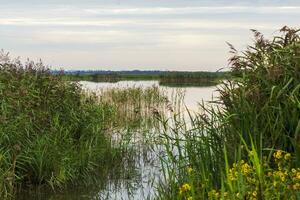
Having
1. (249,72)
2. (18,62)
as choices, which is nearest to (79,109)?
(18,62)

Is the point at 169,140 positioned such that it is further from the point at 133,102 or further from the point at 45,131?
the point at 133,102

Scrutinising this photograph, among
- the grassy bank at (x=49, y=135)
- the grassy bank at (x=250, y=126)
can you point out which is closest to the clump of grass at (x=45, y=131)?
the grassy bank at (x=49, y=135)

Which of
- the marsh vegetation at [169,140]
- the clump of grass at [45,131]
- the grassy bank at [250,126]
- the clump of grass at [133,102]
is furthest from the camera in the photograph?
the clump of grass at [133,102]

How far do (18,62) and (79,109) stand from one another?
1.98 m

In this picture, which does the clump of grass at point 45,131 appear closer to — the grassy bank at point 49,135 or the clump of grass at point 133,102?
the grassy bank at point 49,135

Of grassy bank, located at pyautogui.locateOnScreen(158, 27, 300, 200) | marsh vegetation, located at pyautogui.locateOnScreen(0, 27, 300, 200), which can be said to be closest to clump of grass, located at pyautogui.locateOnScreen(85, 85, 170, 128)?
marsh vegetation, located at pyautogui.locateOnScreen(0, 27, 300, 200)

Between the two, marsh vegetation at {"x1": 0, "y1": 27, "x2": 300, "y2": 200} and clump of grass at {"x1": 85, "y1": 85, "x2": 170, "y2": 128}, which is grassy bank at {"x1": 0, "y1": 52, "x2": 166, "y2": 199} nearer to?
marsh vegetation at {"x1": 0, "y1": 27, "x2": 300, "y2": 200}

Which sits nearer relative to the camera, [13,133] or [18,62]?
[13,133]

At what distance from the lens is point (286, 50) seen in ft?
26.2

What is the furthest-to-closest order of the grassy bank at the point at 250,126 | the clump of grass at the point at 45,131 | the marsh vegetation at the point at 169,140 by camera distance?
the clump of grass at the point at 45,131
the grassy bank at the point at 250,126
the marsh vegetation at the point at 169,140


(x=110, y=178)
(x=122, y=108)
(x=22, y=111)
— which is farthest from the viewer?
(x=122, y=108)

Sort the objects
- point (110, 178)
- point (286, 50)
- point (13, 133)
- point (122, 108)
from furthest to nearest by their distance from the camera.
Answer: point (122, 108)
point (110, 178)
point (13, 133)
point (286, 50)

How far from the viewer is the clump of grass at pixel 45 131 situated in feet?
36.2

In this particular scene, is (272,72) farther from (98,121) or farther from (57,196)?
(98,121)
